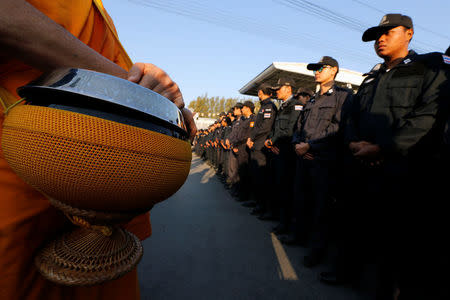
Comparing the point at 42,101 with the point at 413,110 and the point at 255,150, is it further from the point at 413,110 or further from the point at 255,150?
the point at 255,150

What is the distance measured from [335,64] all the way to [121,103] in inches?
108

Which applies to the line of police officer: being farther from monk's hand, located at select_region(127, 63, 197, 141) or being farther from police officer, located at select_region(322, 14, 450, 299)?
monk's hand, located at select_region(127, 63, 197, 141)

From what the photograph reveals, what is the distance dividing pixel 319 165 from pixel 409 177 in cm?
80

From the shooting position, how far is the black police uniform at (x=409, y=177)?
1.34 meters

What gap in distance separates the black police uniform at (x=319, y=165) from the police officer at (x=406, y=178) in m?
0.46

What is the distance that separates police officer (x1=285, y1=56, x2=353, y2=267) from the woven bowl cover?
199 centimetres

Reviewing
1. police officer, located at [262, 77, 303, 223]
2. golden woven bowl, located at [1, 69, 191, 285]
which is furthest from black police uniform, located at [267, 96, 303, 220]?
golden woven bowl, located at [1, 69, 191, 285]

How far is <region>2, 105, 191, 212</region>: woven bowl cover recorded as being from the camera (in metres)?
0.38

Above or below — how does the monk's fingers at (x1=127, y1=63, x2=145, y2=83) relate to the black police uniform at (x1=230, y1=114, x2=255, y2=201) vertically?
above

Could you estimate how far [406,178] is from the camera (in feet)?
4.51

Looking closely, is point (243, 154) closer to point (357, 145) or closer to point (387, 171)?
point (357, 145)

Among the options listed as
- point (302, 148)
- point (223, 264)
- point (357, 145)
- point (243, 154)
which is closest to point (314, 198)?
point (302, 148)

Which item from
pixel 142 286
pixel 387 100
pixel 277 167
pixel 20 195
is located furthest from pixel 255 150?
pixel 20 195

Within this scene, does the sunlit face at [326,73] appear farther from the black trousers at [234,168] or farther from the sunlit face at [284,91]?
the black trousers at [234,168]
